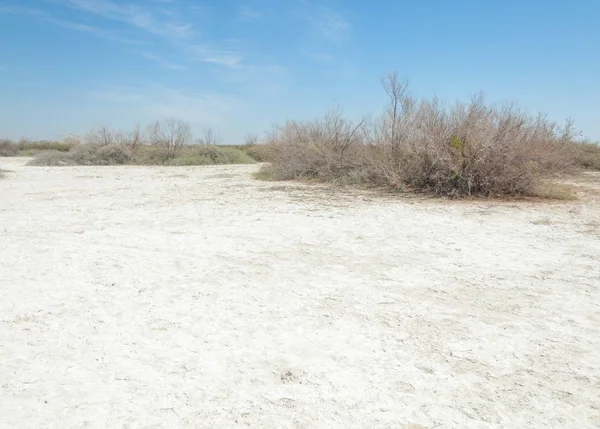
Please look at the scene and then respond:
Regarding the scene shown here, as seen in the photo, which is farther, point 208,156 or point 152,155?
point 208,156

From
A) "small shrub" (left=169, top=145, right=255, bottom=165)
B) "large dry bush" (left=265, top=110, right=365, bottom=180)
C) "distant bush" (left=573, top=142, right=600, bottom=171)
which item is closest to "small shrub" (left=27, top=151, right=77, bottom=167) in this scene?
"small shrub" (left=169, top=145, right=255, bottom=165)

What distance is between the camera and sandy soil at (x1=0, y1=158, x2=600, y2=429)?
2734mm

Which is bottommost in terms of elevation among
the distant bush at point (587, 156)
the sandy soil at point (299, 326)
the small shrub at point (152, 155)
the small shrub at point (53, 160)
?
the sandy soil at point (299, 326)

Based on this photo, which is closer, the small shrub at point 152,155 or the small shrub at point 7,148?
the small shrub at point 152,155

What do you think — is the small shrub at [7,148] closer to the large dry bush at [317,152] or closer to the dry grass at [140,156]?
the dry grass at [140,156]

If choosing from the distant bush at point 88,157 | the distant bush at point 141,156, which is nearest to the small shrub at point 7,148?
the distant bush at point 141,156

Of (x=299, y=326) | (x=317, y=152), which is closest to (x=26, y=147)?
(x=317, y=152)

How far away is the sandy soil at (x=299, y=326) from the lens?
8.97ft

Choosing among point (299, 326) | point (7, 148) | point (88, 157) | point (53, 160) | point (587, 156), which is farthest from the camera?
point (7, 148)

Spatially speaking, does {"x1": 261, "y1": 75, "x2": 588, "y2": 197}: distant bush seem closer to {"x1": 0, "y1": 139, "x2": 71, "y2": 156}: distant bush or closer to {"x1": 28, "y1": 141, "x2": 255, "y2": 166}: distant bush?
{"x1": 28, "y1": 141, "x2": 255, "y2": 166}: distant bush

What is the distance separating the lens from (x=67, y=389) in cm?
288

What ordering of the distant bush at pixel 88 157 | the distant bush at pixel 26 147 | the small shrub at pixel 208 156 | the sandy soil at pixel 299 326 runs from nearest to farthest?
the sandy soil at pixel 299 326, the distant bush at pixel 88 157, the small shrub at pixel 208 156, the distant bush at pixel 26 147

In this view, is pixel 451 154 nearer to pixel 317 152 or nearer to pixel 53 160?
pixel 317 152

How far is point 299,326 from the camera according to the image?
154 inches
